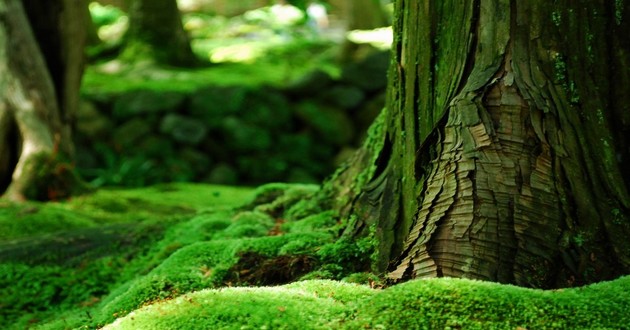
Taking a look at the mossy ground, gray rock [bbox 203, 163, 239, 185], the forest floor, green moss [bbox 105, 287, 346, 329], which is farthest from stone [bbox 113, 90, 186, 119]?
green moss [bbox 105, 287, 346, 329]

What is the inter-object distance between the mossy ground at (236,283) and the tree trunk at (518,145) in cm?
27

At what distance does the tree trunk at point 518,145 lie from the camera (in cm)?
286

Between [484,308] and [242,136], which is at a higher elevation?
[484,308]

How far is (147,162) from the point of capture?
1037cm

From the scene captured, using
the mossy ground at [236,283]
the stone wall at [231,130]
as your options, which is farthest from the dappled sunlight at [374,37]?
the mossy ground at [236,283]

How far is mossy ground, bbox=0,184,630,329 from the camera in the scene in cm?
241

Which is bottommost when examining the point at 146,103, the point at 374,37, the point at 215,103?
the point at 215,103

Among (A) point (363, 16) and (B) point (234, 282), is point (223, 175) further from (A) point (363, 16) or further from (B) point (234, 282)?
(B) point (234, 282)

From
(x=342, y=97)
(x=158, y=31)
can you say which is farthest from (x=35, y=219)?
(x=158, y=31)

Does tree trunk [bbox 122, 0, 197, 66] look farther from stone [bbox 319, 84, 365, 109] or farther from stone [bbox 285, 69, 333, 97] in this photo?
stone [bbox 319, 84, 365, 109]

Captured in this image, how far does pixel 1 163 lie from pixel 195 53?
6374 millimetres

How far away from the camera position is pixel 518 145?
9.68 ft

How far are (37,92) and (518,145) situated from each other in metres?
6.26

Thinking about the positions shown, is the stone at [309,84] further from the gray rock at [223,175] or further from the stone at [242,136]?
the gray rock at [223,175]
